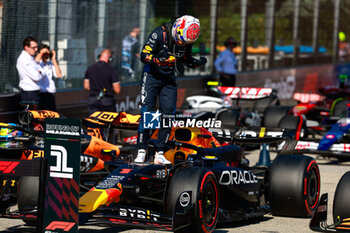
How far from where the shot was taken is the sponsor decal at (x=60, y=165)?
224 inches

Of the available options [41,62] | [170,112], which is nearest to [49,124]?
[170,112]

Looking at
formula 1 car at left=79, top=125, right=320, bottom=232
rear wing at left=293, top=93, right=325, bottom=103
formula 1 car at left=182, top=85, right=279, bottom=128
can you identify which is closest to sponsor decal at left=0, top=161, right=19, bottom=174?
formula 1 car at left=79, top=125, right=320, bottom=232

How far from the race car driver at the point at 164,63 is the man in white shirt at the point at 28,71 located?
3.72 metres

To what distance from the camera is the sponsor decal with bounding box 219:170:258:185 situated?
7.54 metres

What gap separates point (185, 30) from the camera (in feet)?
26.7

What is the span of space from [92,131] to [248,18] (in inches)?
506

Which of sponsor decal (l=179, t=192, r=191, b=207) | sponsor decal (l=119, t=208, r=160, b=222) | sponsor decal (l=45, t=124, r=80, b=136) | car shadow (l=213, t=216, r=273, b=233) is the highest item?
sponsor decal (l=45, t=124, r=80, b=136)

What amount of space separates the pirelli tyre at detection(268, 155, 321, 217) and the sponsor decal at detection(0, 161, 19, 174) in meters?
2.96

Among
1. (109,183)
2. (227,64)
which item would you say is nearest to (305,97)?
(227,64)

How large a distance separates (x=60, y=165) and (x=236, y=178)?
244 cm

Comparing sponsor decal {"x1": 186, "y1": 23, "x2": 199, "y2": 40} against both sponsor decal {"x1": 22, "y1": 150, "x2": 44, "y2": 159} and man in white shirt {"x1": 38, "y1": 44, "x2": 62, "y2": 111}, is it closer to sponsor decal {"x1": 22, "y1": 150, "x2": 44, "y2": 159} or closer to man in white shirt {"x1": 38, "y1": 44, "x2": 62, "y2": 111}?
sponsor decal {"x1": 22, "y1": 150, "x2": 44, "y2": 159}

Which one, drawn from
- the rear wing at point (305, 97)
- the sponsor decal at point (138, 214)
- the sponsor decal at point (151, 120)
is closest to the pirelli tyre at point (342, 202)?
the sponsor decal at point (138, 214)

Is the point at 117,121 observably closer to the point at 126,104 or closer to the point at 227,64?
the point at 126,104

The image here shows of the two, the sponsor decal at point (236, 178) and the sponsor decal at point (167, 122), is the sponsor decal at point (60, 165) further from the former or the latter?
the sponsor decal at point (236, 178)
